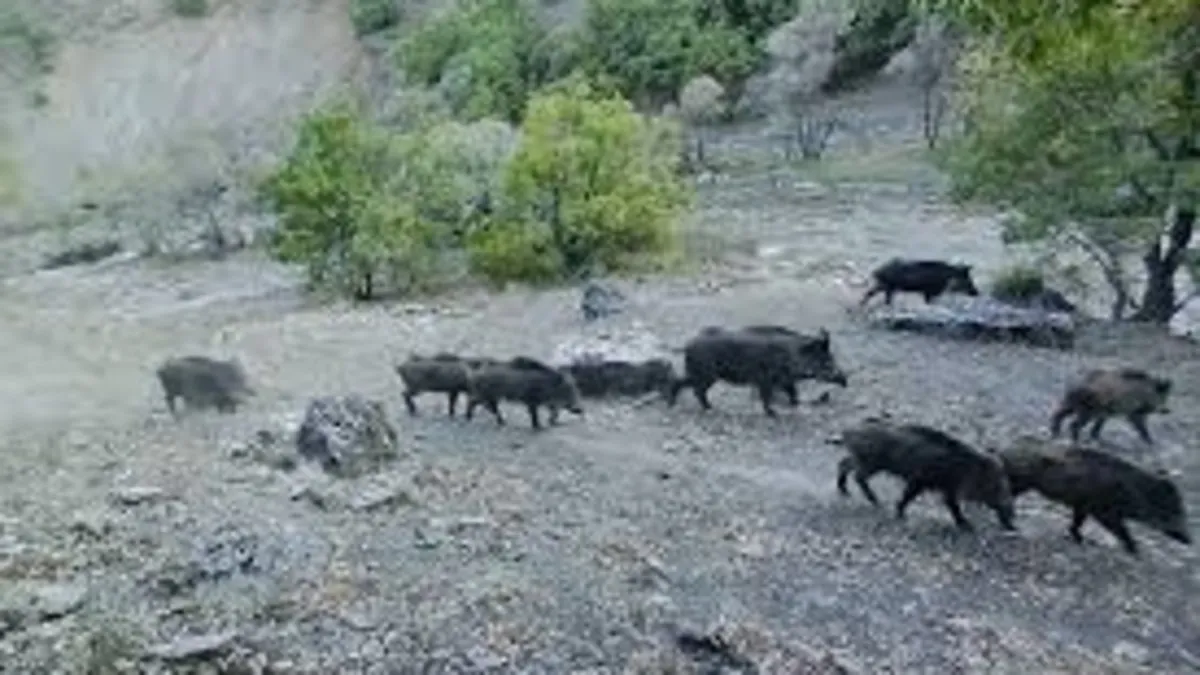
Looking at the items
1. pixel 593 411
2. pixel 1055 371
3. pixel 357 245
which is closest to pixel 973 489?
pixel 593 411

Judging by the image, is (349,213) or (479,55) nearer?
(349,213)

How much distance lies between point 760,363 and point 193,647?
10.6m

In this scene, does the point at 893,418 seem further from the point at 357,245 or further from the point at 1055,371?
the point at 357,245

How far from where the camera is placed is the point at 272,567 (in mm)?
16672

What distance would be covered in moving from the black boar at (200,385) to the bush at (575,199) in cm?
1531

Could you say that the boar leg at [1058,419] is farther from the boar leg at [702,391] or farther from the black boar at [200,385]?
the black boar at [200,385]

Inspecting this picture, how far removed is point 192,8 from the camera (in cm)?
9019

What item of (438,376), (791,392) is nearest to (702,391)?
(791,392)

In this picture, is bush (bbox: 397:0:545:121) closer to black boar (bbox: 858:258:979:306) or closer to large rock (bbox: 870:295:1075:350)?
black boar (bbox: 858:258:979:306)

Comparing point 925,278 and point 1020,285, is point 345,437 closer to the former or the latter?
point 925,278

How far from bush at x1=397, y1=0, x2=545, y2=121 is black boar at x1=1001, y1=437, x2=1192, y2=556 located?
4990 cm

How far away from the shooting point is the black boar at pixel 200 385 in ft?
83.3

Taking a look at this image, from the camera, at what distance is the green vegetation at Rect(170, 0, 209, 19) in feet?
295

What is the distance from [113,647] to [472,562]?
132 inches
